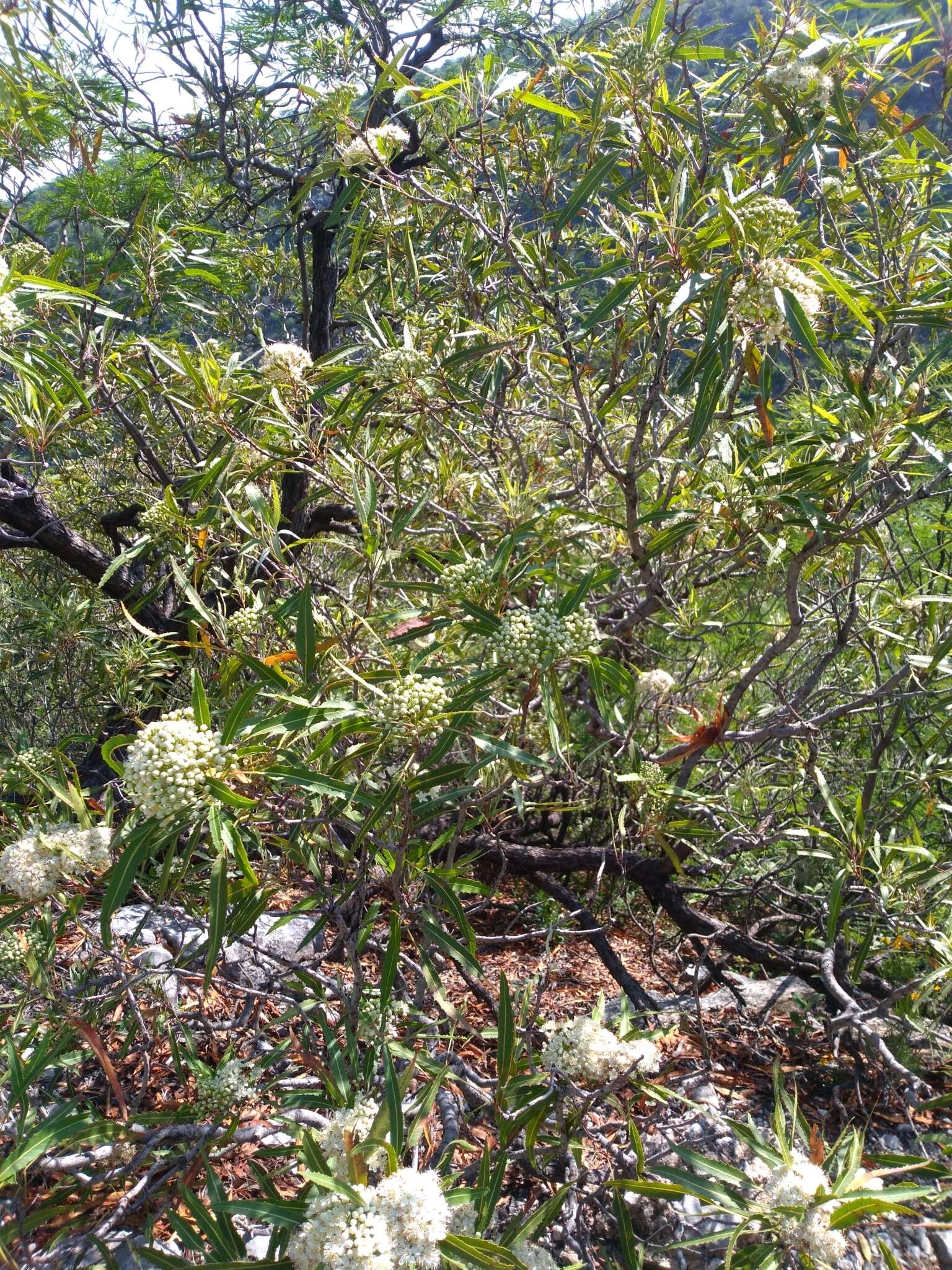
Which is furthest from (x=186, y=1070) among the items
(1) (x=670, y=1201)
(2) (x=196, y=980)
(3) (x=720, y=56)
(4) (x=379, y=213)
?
(3) (x=720, y=56)

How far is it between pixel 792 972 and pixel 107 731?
2919 millimetres

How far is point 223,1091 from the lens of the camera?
175 cm

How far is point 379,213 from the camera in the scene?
2779mm

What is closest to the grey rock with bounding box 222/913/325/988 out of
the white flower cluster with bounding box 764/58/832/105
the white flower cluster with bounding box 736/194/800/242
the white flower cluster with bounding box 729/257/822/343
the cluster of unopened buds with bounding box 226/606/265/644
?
the cluster of unopened buds with bounding box 226/606/265/644

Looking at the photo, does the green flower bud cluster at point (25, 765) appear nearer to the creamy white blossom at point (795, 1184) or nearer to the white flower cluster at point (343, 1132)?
the white flower cluster at point (343, 1132)

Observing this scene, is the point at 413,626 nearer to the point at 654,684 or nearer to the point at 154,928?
the point at 654,684

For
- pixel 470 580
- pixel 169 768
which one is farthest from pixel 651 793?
pixel 169 768

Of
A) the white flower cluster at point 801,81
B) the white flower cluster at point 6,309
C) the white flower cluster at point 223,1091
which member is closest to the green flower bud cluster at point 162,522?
the white flower cluster at point 6,309

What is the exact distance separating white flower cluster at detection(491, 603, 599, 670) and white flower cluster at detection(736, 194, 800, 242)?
85 centimetres

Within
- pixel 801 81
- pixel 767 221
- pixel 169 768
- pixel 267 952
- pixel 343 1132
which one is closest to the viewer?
pixel 169 768

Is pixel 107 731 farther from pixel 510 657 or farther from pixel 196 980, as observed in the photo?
pixel 510 657

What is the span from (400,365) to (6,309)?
0.99m

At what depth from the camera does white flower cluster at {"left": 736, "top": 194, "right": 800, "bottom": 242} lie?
5.17ft

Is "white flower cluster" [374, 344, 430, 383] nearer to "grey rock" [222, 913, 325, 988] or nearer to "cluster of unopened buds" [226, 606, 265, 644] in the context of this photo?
"cluster of unopened buds" [226, 606, 265, 644]
